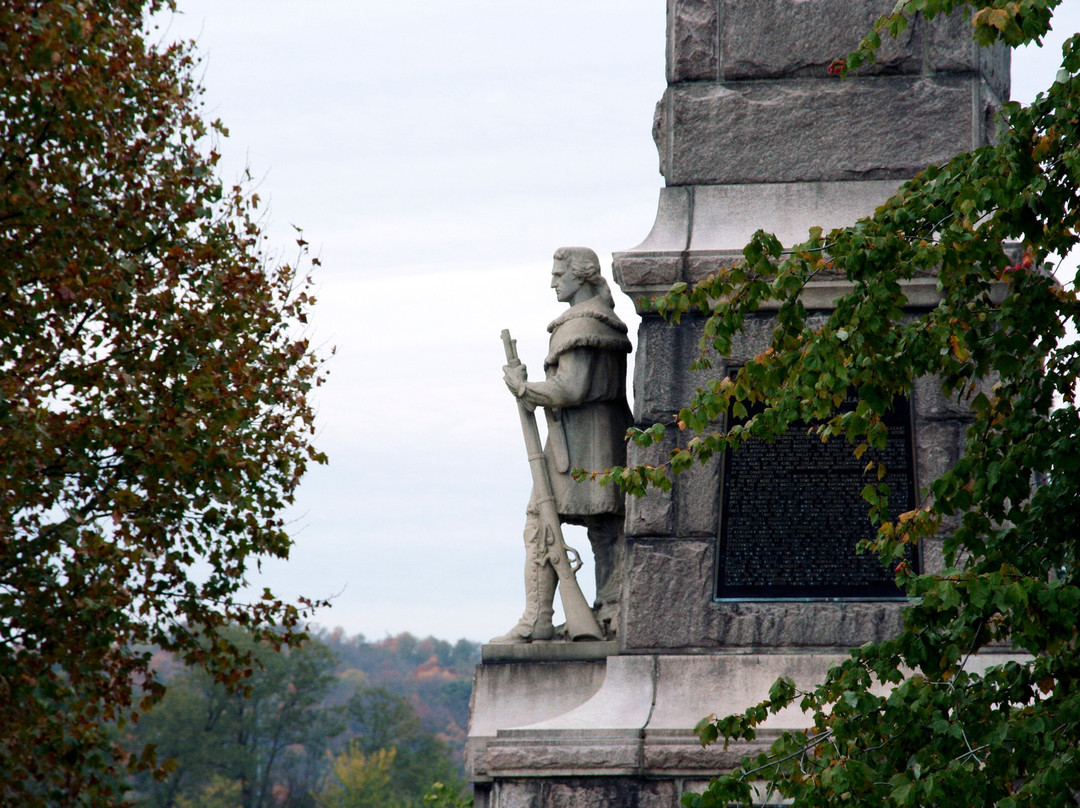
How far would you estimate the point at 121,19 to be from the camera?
12695 mm

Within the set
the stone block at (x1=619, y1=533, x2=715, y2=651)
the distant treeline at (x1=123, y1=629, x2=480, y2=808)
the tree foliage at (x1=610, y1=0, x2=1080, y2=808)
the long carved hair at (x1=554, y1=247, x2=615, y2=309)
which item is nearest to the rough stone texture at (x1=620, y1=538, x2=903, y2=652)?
the stone block at (x1=619, y1=533, x2=715, y2=651)

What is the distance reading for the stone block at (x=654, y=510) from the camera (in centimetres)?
750

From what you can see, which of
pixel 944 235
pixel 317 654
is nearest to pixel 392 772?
pixel 317 654

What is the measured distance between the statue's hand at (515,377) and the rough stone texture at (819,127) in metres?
1.29

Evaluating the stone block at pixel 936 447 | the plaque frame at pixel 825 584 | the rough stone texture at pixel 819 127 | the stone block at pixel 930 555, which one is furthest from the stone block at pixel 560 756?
the rough stone texture at pixel 819 127

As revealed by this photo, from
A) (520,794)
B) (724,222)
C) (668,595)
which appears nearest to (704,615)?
(668,595)

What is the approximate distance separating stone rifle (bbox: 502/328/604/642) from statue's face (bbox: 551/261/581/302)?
43 centimetres

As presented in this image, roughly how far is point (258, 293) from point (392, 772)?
159 feet

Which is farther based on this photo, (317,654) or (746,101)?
(317,654)

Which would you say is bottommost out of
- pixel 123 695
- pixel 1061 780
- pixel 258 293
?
pixel 1061 780

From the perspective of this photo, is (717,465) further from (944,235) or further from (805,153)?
(944,235)

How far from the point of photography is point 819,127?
7.87 m

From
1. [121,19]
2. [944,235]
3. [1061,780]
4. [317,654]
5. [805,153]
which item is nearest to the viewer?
[1061,780]

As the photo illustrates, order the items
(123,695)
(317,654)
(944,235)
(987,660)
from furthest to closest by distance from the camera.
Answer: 1. (317,654)
2. (123,695)
3. (987,660)
4. (944,235)
